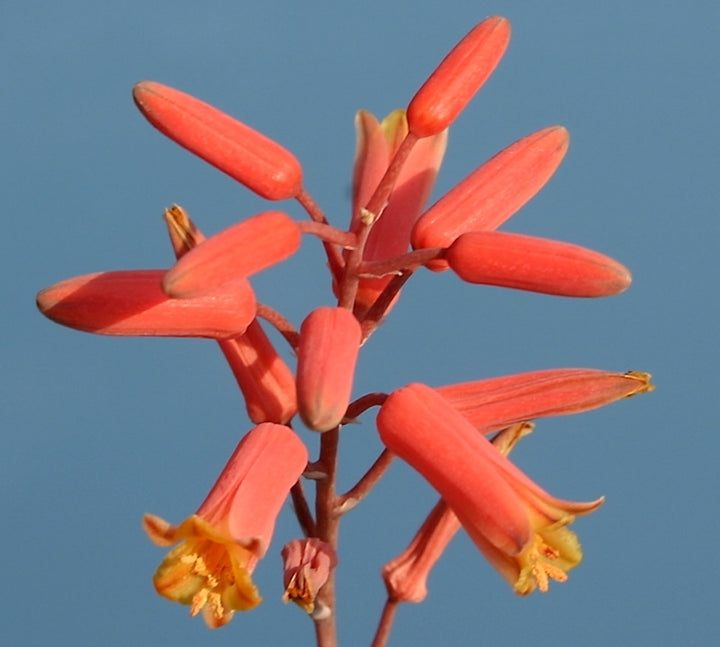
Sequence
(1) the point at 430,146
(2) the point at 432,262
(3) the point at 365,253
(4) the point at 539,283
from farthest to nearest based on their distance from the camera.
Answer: (1) the point at 430,146 → (3) the point at 365,253 → (2) the point at 432,262 → (4) the point at 539,283

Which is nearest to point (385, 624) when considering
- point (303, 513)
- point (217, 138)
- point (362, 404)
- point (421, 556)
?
point (421, 556)

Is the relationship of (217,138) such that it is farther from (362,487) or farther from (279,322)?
(362,487)

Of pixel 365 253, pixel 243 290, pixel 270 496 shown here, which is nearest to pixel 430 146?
pixel 365 253

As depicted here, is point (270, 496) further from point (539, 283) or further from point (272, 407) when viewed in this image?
point (539, 283)

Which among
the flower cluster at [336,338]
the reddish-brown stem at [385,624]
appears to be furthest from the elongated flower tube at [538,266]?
the reddish-brown stem at [385,624]

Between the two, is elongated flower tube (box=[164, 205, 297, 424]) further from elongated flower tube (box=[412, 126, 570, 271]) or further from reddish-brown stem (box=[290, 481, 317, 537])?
elongated flower tube (box=[412, 126, 570, 271])

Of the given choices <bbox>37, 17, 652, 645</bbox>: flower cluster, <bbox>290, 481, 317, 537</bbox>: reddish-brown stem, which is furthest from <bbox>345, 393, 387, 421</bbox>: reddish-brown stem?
<bbox>290, 481, 317, 537</bbox>: reddish-brown stem
